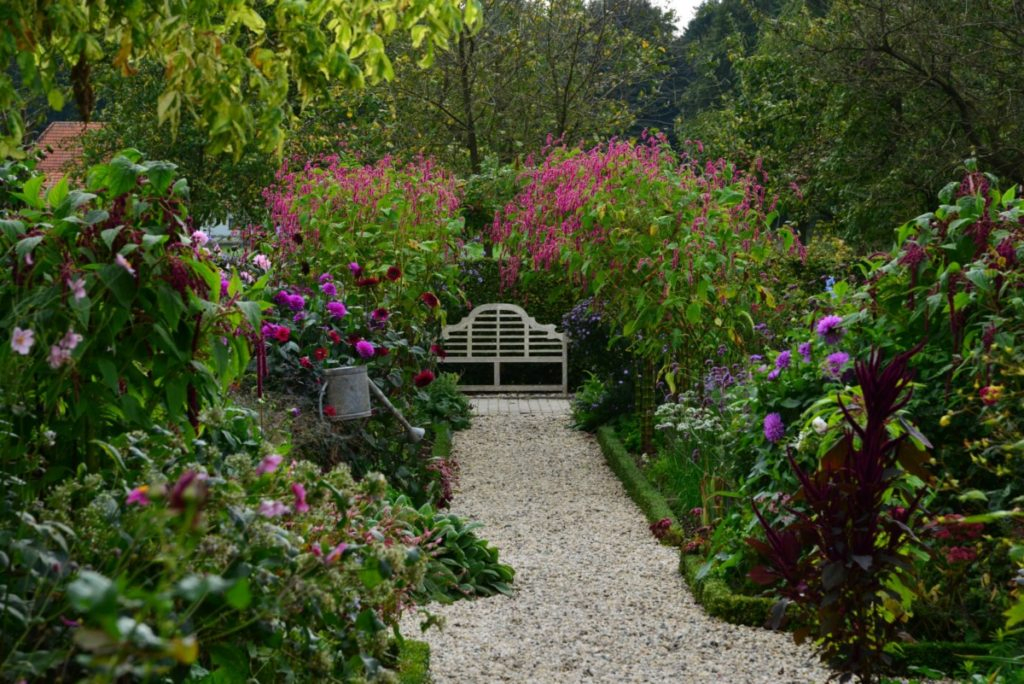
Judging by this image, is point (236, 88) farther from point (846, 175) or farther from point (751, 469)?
point (846, 175)

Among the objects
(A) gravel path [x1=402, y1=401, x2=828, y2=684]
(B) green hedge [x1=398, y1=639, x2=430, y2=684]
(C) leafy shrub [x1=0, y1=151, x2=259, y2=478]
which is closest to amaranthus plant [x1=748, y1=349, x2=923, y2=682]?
(A) gravel path [x1=402, y1=401, x2=828, y2=684]

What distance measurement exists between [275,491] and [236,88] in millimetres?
1232

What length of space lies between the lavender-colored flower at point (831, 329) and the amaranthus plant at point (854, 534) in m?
1.81

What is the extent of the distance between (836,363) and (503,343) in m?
9.11

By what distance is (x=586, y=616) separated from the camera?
4941 mm

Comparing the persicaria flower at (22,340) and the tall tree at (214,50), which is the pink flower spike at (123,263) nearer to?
the persicaria flower at (22,340)

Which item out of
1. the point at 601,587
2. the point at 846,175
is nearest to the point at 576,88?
the point at 846,175

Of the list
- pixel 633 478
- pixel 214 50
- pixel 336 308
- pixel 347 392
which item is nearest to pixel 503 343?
pixel 633 478

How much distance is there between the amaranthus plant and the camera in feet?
9.27

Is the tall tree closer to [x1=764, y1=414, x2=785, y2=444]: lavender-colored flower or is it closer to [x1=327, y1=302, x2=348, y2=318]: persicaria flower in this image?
[x1=764, y1=414, x2=785, y2=444]: lavender-colored flower

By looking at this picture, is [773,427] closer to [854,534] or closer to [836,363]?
[836,363]

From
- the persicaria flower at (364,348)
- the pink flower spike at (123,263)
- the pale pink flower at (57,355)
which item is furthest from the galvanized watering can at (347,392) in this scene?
the pale pink flower at (57,355)

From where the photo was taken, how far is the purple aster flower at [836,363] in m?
4.50

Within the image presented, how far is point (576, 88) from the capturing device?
1650cm
